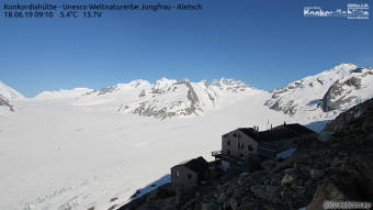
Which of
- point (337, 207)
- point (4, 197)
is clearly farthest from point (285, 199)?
point (4, 197)

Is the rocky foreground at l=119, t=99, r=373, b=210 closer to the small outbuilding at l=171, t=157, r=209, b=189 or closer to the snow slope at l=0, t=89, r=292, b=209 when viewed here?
the small outbuilding at l=171, t=157, r=209, b=189

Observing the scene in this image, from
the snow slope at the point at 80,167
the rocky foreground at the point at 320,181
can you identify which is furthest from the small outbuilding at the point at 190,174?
the rocky foreground at the point at 320,181

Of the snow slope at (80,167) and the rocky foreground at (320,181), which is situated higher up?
the rocky foreground at (320,181)

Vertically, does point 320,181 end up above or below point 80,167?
above

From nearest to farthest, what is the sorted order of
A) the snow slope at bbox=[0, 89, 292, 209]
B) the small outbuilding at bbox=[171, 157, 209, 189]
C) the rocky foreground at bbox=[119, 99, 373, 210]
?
the rocky foreground at bbox=[119, 99, 373, 210] < the small outbuilding at bbox=[171, 157, 209, 189] < the snow slope at bbox=[0, 89, 292, 209]

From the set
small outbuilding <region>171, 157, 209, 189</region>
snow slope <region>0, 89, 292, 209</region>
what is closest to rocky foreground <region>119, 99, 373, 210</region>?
small outbuilding <region>171, 157, 209, 189</region>

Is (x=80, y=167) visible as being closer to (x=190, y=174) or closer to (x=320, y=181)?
(x=190, y=174)

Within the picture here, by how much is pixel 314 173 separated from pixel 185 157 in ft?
149

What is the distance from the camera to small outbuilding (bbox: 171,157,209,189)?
27.6 m

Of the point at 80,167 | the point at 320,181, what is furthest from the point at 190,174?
the point at 80,167

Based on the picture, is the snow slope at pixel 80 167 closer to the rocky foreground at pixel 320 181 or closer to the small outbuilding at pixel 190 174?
the small outbuilding at pixel 190 174

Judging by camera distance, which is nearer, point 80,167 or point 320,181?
point 320,181

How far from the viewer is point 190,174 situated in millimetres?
28141

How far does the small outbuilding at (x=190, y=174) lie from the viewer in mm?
27625
